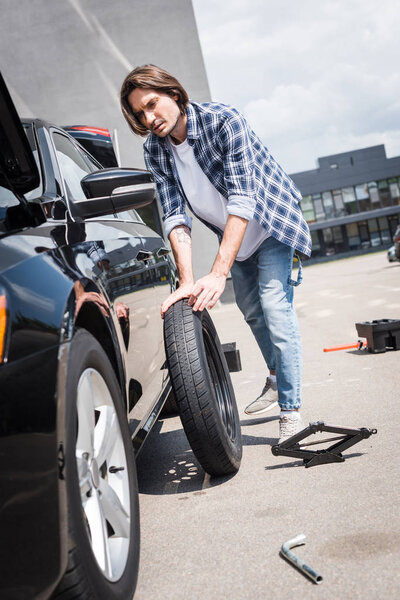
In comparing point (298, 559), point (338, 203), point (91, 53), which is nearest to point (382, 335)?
point (298, 559)

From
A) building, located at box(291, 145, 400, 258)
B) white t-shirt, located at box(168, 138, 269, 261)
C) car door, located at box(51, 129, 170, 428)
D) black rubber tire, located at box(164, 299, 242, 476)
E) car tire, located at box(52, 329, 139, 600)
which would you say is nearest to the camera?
car tire, located at box(52, 329, 139, 600)

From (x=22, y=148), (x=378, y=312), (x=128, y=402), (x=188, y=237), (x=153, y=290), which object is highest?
(x=22, y=148)

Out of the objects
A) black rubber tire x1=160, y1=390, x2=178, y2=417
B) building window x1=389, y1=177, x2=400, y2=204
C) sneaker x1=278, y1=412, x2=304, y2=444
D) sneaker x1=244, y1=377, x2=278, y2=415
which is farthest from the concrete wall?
building window x1=389, y1=177, x2=400, y2=204

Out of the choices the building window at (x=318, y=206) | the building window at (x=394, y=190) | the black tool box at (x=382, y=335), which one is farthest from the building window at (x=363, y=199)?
the black tool box at (x=382, y=335)

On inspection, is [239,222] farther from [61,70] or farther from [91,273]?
[61,70]

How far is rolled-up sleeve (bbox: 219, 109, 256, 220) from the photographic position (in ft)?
9.61

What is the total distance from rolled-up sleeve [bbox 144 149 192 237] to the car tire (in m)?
1.50

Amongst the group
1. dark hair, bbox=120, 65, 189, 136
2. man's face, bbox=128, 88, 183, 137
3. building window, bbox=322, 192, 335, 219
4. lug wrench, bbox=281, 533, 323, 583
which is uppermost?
building window, bbox=322, 192, 335, 219

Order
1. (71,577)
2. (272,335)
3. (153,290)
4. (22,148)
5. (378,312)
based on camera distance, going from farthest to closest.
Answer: (378,312) < (272,335) < (153,290) < (22,148) < (71,577)

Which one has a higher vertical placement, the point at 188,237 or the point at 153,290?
the point at 188,237

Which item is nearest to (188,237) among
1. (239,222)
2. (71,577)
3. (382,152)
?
(239,222)

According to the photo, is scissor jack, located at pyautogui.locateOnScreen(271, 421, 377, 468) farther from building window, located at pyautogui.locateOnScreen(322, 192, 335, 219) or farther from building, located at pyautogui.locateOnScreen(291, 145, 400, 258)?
building window, located at pyautogui.locateOnScreen(322, 192, 335, 219)

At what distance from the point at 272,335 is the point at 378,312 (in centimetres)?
583

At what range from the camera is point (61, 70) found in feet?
49.8
